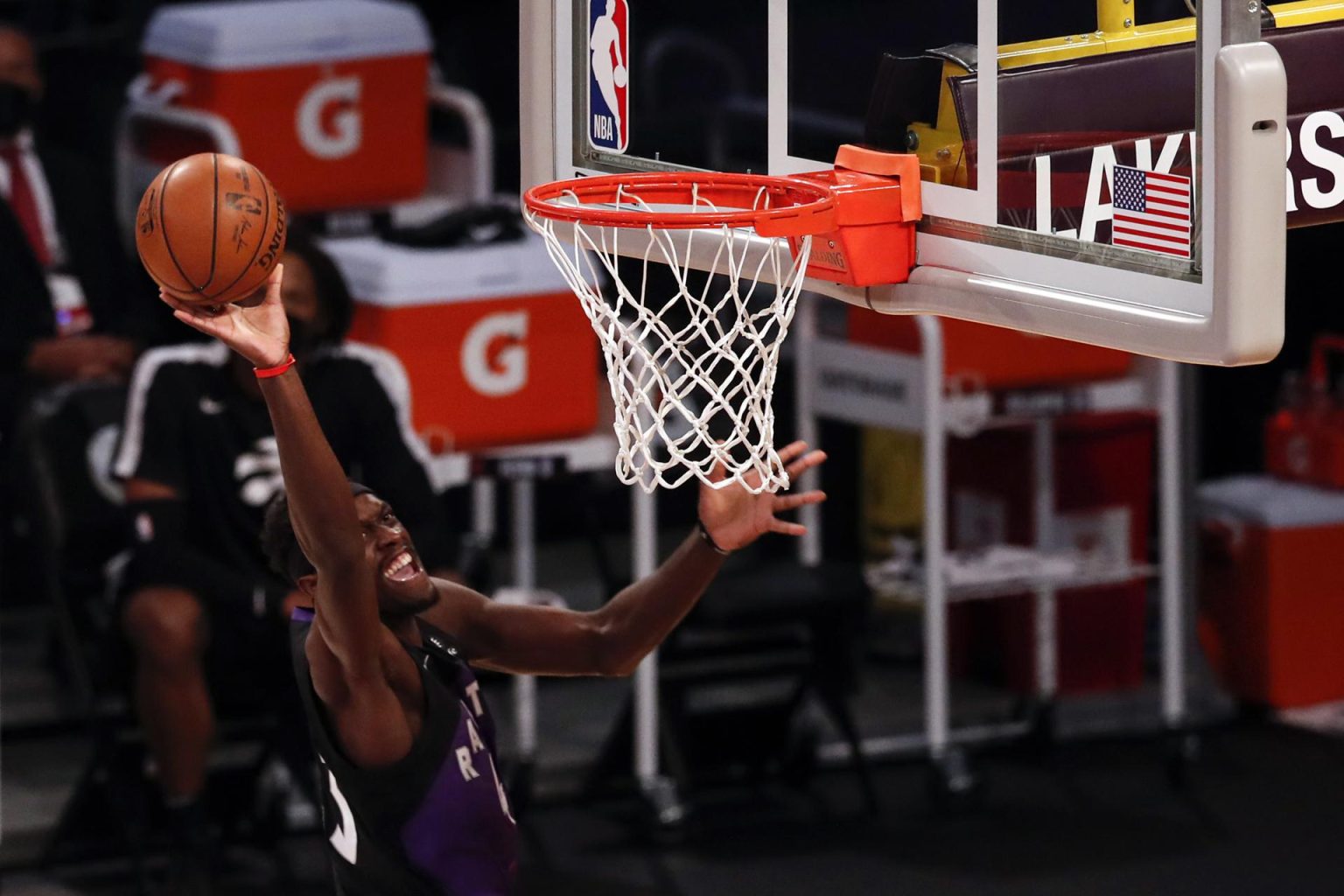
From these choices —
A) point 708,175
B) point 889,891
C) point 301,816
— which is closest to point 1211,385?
point 889,891

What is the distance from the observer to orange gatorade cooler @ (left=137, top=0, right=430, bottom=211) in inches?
290

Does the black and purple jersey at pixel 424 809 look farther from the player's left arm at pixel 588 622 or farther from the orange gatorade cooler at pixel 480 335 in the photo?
the orange gatorade cooler at pixel 480 335

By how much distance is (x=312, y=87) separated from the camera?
24.4 ft

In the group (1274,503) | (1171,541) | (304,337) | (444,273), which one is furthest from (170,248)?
(1274,503)

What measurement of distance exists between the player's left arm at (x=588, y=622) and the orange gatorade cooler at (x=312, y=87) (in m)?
3.44

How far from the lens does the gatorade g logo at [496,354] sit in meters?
6.58

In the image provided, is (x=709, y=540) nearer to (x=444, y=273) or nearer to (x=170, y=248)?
(x=170, y=248)

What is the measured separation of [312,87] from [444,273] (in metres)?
1.20

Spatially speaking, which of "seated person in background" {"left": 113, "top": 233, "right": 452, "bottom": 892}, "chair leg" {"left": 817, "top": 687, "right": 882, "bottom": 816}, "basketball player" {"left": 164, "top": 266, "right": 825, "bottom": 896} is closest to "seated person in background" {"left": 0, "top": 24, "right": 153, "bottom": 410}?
"seated person in background" {"left": 113, "top": 233, "right": 452, "bottom": 892}

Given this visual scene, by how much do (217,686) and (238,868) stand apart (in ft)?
1.88

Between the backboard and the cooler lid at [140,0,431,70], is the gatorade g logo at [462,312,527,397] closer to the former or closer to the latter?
the cooler lid at [140,0,431,70]

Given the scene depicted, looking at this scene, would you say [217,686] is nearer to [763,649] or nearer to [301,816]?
[301,816]

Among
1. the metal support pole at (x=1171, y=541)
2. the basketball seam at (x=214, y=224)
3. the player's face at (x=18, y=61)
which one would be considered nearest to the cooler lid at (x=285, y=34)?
the player's face at (x=18, y=61)

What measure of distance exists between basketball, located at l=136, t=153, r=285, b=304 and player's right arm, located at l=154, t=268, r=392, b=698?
0.03 meters
